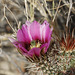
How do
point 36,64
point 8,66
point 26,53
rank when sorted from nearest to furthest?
point 26,53
point 36,64
point 8,66

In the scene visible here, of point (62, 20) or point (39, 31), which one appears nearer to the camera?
point (39, 31)

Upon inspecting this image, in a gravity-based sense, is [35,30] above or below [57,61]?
above

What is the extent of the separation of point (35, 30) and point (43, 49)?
0.32ft

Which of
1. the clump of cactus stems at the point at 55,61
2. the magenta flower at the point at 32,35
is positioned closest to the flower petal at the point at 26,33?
the magenta flower at the point at 32,35

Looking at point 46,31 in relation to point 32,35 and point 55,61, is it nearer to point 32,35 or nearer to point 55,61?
point 32,35

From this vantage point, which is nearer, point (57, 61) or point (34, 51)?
point (34, 51)

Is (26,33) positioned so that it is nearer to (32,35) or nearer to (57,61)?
(32,35)

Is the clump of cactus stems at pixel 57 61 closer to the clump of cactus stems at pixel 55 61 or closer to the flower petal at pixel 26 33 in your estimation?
the clump of cactus stems at pixel 55 61

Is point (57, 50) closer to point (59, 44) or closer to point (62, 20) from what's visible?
point (59, 44)

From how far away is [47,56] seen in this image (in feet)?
2.48

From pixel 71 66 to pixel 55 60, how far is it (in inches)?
3.8

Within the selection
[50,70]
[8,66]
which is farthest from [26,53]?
[8,66]

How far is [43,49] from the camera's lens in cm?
70

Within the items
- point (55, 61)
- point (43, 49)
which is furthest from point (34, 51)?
point (55, 61)
